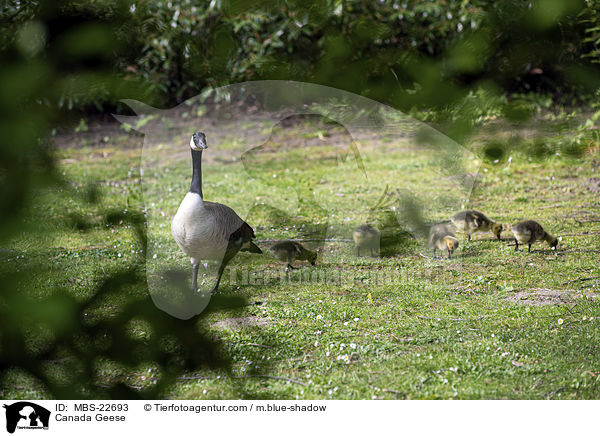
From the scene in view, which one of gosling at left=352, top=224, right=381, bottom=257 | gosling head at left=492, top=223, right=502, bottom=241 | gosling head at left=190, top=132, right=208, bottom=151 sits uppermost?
gosling head at left=190, top=132, right=208, bottom=151

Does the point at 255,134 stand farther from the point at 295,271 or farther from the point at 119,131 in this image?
the point at 119,131

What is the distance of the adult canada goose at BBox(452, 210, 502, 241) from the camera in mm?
2875

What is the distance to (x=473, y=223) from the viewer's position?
2.88 m

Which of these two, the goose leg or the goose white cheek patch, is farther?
the goose white cheek patch

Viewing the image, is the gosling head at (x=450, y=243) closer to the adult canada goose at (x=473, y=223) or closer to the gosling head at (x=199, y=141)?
the adult canada goose at (x=473, y=223)

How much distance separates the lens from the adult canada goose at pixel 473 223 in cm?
288

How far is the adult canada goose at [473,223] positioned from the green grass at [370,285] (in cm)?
6

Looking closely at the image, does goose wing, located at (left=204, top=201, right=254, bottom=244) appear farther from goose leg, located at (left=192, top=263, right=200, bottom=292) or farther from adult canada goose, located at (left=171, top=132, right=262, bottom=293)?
goose leg, located at (left=192, top=263, right=200, bottom=292)

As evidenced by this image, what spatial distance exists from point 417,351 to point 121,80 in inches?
56.8

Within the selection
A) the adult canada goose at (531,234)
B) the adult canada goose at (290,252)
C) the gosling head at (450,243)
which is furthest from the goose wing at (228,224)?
the adult canada goose at (531,234)
